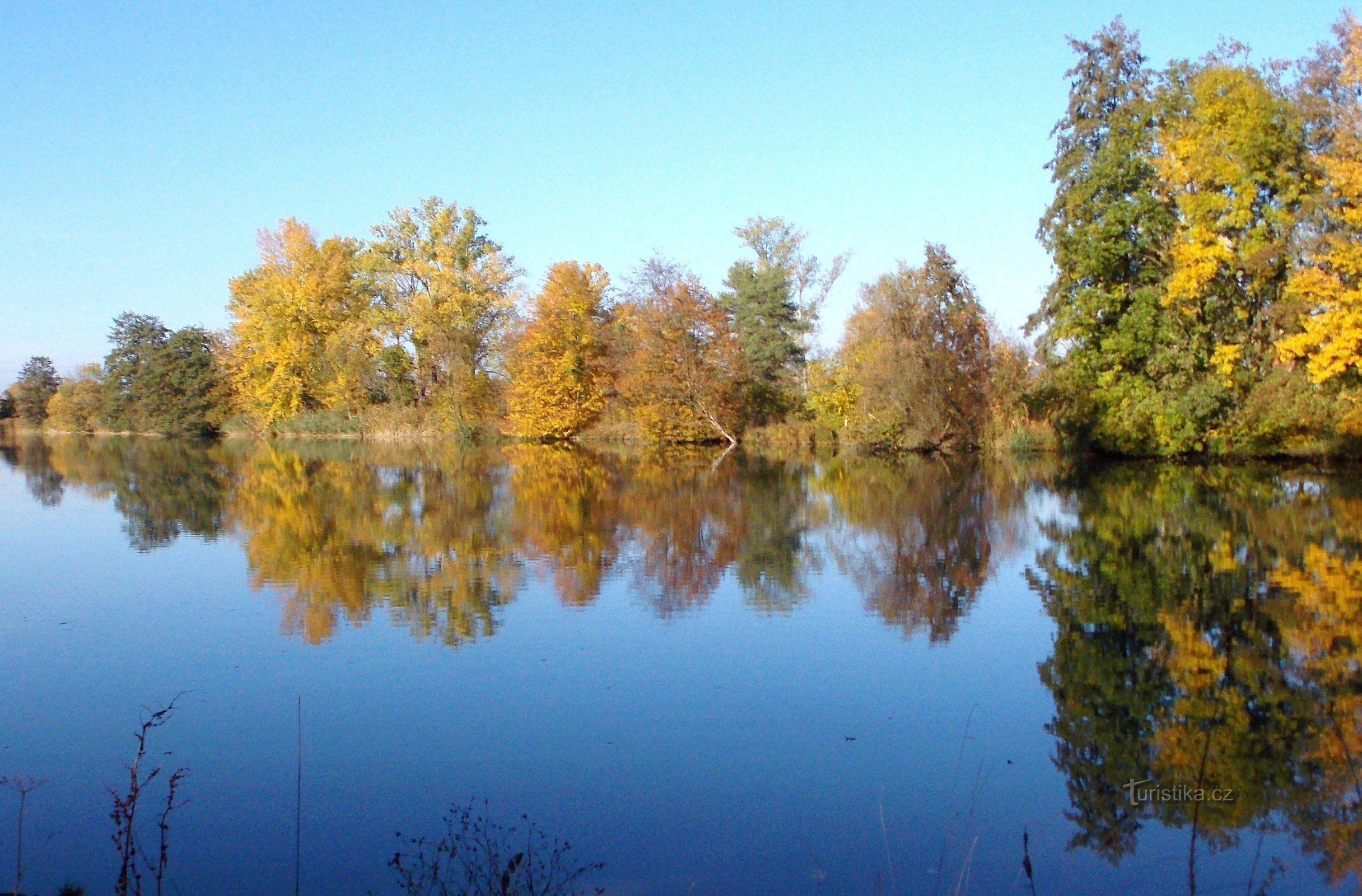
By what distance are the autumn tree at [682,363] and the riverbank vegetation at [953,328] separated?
84 millimetres

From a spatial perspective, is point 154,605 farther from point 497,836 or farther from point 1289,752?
point 1289,752

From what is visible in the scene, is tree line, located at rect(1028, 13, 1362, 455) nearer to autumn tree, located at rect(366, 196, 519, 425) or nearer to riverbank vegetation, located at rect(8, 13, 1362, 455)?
riverbank vegetation, located at rect(8, 13, 1362, 455)

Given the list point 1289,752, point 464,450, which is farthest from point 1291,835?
point 464,450

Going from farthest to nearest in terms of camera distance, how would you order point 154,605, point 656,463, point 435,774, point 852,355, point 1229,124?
point 852,355 < point 656,463 < point 1229,124 < point 154,605 < point 435,774

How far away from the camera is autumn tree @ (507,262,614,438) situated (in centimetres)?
4131

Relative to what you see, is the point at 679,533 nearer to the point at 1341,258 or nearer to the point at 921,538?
the point at 921,538

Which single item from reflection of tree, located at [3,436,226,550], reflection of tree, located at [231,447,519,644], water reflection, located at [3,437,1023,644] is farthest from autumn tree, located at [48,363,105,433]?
reflection of tree, located at [231,447,519,644]

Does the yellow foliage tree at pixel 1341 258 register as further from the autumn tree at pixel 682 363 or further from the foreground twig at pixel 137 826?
the foreground twig at pixel 137 826

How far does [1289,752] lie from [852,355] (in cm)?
2901

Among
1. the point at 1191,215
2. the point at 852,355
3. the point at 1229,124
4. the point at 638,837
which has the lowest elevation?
the point at 638,837

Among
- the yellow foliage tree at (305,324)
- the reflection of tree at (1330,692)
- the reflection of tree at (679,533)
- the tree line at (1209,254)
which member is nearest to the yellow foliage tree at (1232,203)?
the tree line at (1209,254)

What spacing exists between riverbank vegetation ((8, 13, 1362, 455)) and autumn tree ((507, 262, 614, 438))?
0.32ft

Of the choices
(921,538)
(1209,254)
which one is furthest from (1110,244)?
(921,538)

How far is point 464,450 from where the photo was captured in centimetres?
3622
